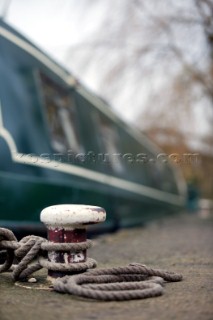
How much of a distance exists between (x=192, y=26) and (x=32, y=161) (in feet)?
18.3

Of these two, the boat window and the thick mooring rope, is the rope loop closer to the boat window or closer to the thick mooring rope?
the thick mooring rope

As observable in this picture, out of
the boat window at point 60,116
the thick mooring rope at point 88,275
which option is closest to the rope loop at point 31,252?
the thick mooring rope at point 88,275

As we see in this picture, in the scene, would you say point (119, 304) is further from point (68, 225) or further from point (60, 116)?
point (60, 116)

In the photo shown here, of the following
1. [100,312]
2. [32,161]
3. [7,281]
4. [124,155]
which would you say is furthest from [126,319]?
[124,155]

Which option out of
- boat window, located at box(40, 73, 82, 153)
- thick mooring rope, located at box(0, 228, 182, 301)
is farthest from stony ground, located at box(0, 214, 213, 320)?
boat window, located at box(40, 73, 82, 153)

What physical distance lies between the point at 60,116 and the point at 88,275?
10.7ft

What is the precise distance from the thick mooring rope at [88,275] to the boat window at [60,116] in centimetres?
240

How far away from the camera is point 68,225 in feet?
7.84

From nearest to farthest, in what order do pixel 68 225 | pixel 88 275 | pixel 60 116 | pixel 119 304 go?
pixel 119 304
pixel 88 275
pixel 68 225
pixel 60 116

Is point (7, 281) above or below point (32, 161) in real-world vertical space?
below

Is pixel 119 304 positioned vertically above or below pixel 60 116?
below

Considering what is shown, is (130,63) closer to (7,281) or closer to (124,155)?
(124,155)

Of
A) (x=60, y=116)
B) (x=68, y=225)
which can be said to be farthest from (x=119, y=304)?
(x=60, y=116)

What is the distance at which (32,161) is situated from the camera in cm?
418
